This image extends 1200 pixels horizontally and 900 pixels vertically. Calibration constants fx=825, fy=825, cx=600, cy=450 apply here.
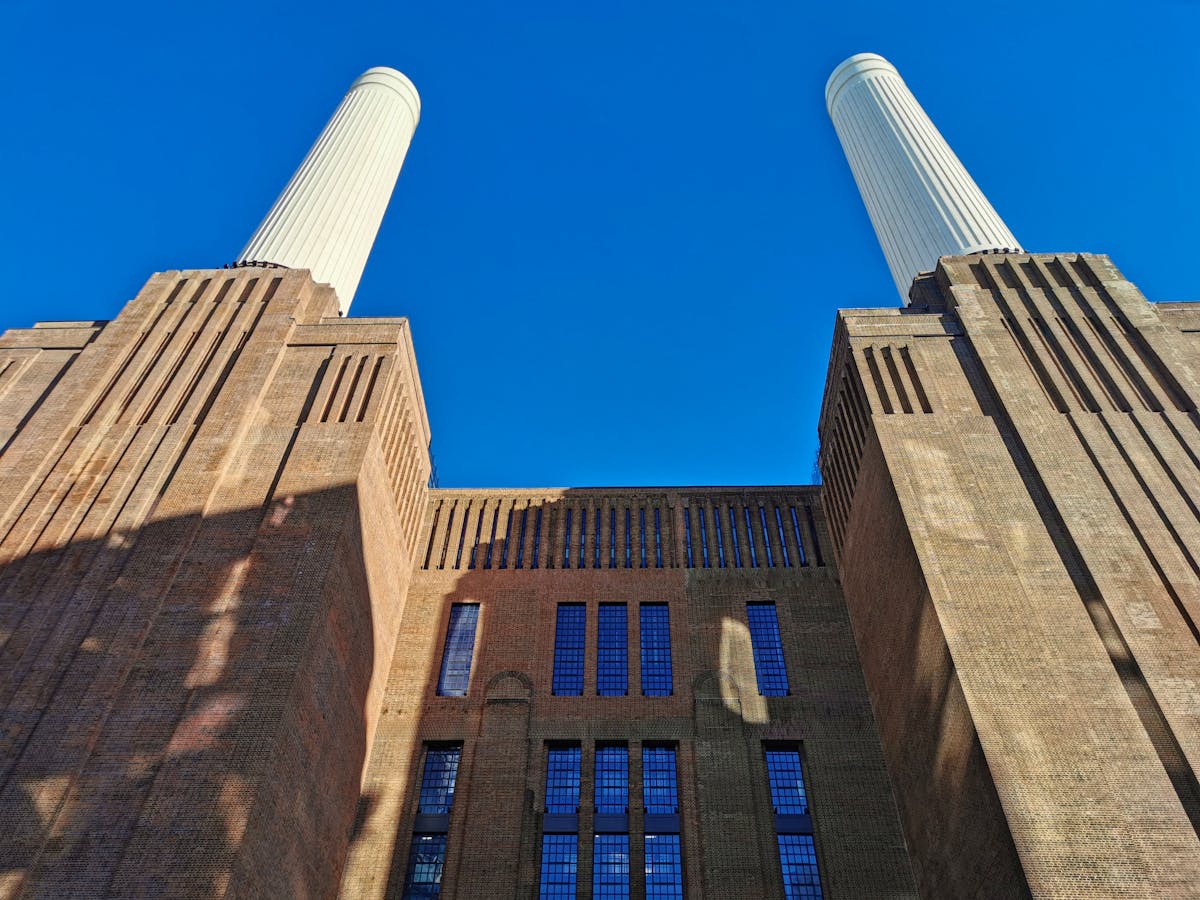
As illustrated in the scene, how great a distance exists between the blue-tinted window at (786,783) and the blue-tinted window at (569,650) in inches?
248

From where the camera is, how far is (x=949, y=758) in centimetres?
1875

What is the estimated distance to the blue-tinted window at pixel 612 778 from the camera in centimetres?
2400

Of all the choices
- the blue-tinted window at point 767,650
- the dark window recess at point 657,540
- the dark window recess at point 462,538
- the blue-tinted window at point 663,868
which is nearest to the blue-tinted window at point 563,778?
the blue-tinted window at point 663,868

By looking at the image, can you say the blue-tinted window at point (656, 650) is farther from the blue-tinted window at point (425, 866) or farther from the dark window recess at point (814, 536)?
the blue-tinted window at point (425, 866)

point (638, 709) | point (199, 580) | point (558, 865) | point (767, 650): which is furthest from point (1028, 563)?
point (199, 580)

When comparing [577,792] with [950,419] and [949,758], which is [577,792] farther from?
[950,419]

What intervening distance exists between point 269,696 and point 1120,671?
743 inches

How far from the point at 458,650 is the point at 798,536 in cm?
1291

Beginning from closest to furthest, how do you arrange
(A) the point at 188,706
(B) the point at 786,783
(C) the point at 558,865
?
(A) the point at 188,706, (C) the point at 558,865, (B) the point at 786,783

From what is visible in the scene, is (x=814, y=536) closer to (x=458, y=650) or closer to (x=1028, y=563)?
(x=1028, y=563)

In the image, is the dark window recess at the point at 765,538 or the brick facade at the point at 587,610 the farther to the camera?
the dark window recess at the point at 765,538

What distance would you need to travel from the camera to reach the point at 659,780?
80.2ft

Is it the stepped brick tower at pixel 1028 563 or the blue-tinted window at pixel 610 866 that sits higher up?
the stepped brick tower at pixel 1028 563

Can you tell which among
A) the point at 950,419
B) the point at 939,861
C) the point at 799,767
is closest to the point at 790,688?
the point at 799,767
